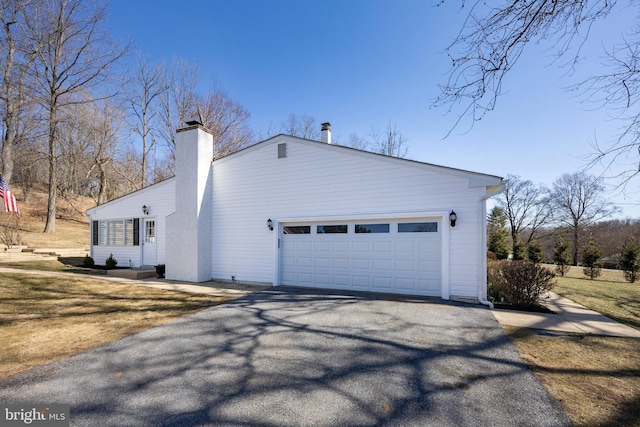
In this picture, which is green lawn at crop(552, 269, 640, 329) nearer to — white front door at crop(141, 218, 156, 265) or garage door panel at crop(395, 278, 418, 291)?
garage door panel at crop(395, 278, 418, 291)

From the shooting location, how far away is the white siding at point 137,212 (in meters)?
11.7

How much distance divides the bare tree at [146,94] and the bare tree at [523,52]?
2503 centimetres

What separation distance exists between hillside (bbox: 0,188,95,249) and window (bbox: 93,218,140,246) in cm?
524

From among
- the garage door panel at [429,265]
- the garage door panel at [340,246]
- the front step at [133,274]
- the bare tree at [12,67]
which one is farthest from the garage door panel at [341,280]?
the bare tree at [12,67]

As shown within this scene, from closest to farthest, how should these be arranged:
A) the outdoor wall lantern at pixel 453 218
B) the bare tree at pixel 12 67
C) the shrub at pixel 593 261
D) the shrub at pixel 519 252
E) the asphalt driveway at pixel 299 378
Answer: the asphalt driveway at pixel 299 378 → the outdoor wall lantern at pixel 453 218 → the shrub at pixel 593 261 → the bare tree at pixel 12 67 → the shrub at pixel 519 252

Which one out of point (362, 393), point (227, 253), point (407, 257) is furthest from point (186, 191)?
point (362, 393)

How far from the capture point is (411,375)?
3445 mm

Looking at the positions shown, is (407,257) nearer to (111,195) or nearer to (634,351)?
(634,351)

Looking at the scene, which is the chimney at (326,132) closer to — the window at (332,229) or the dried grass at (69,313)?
the window at (332,229)

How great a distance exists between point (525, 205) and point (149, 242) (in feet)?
124

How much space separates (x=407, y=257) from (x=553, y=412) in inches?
213

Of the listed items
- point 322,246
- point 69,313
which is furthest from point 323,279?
point 69,313

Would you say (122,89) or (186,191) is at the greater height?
(122,89)

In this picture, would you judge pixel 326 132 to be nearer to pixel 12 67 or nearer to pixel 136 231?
pixel 136 231
